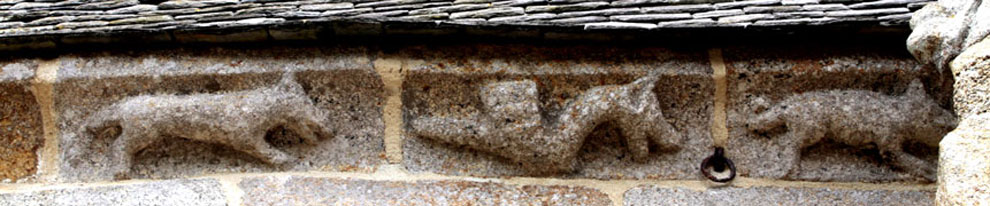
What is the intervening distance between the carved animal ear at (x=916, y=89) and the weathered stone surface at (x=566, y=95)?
510 millimetres

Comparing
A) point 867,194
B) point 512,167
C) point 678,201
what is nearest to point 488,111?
→ point 512,167

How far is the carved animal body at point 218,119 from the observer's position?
8.16ft

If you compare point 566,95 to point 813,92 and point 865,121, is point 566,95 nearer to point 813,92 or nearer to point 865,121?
point 813,92

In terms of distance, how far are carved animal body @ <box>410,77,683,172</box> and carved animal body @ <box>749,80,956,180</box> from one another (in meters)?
0.29

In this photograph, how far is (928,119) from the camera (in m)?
2.46

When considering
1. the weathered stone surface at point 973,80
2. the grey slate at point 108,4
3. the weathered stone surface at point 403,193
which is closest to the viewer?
the weathered stone surface at point 973,80

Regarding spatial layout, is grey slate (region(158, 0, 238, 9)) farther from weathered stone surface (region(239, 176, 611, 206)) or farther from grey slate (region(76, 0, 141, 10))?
weathered stone surface (region(239, 176, 611, 206))

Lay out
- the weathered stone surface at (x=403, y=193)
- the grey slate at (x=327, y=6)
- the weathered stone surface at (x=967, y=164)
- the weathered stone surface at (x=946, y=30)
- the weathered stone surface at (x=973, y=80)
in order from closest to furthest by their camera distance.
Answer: the weathered stone surface at (x=967, y=164)
the weathered stone surface at (x=973, y=80)
the weathered stone surface at (x=946, y=30)
the weathered stone surface at (x=403, y=193)
the grey slate at (x=327, y=6)

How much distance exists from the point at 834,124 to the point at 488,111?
0.89 meters

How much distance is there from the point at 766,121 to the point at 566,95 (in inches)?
20.8

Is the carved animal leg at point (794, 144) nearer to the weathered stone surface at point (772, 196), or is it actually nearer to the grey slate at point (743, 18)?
the weathered stone surface at point (772, 196)

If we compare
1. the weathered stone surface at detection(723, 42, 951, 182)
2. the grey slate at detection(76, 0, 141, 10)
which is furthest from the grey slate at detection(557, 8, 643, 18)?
the grey slate at detection(76, 0, 141, 10)

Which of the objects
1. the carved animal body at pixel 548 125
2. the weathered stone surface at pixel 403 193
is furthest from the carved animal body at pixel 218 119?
the carved animal body at pixel 548 125

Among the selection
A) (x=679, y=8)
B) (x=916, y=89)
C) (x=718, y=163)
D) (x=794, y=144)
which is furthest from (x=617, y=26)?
(x=916, y=89)
